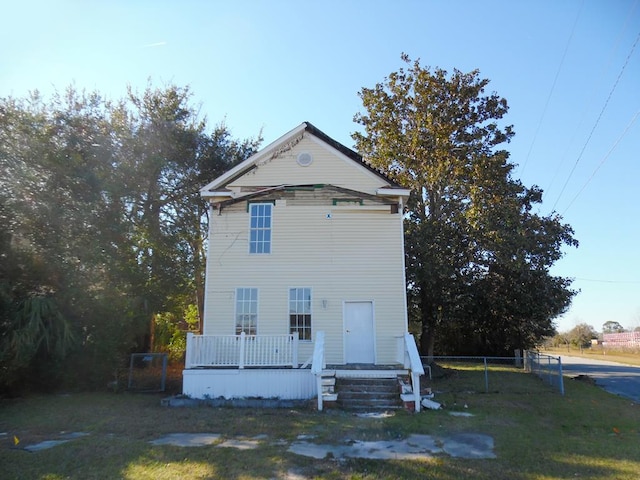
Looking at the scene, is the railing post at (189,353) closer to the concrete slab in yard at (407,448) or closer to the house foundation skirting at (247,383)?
the house foundation skirting at (247,383)

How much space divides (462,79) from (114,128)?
17122 mm

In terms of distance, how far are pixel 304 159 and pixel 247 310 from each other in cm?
562

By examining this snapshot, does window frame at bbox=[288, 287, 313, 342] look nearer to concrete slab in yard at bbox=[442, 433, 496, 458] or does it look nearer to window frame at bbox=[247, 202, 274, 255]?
window frame at bbox=[247, 202, 274, 255]

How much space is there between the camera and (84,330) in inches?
558

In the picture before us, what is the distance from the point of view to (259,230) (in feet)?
48.1

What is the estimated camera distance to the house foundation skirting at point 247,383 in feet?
39.7

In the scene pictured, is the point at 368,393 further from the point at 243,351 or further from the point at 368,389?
the point at 243,351

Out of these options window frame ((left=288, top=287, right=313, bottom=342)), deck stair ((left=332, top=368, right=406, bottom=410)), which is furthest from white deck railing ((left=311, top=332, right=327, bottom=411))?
window frame ((left=288, top=287, right=313, bottom=342))

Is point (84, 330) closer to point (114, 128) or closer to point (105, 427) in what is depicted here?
point (105, 427)

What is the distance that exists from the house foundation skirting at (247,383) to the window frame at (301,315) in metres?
1.66

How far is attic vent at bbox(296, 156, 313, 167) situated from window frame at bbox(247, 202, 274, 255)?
1.81 metres

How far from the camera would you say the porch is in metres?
12.0

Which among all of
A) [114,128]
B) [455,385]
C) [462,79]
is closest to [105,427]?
[455,385]

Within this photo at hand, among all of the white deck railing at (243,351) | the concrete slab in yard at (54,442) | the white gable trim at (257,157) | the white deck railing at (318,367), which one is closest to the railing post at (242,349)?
the white deck railing at (243,351)
